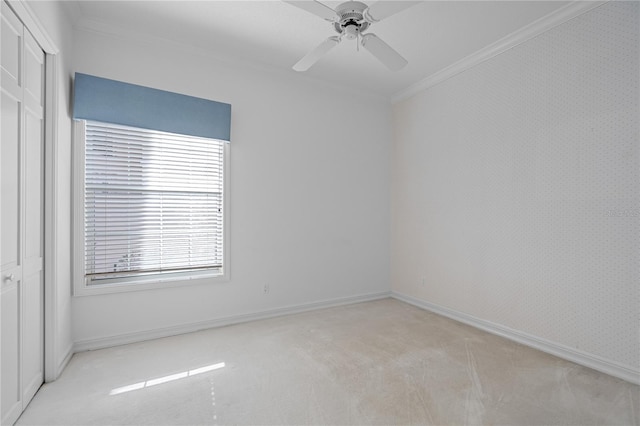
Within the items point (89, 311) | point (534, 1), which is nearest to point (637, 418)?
point (534, 1)

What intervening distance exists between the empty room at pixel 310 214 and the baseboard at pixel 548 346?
18 mm

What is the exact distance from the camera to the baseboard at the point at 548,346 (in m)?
2.31

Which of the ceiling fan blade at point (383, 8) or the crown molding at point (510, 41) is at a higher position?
the crown molding at point (510, 41)

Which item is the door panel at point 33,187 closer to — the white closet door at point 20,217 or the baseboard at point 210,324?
the white closet door at point 20,217

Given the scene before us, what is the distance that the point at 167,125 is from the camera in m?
3.04

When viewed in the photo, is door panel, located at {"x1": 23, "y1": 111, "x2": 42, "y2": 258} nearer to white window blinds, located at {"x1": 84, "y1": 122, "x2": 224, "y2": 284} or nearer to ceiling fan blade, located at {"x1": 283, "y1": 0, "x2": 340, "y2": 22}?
white window blinds, located at {"x1": 84, "y1": 122, "x2": 224, "y2": 284}

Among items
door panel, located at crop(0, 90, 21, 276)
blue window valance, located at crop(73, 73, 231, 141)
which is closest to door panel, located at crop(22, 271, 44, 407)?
door panel, located at crop(0, 90, 21, 276)

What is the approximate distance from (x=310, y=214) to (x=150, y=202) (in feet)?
5.80

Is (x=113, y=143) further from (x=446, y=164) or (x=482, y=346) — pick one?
(x=482, y=346)

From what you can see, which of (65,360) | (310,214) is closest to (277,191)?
(310,214)

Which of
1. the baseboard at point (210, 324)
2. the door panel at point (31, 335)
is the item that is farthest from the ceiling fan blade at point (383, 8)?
the baseboard at point (210, 324)

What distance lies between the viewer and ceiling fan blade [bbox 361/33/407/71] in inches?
84.5

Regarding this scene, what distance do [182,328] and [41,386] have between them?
1129 mm

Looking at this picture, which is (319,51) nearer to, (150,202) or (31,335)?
(150,202)
